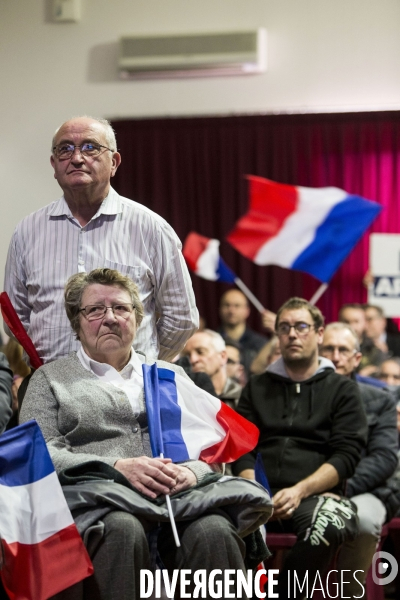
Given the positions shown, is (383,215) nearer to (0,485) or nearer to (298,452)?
(298,452)

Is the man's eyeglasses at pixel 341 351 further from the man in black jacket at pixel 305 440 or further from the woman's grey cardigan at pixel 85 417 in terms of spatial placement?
the woman's grey cardigan at pixel 85 417

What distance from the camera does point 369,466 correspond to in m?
3.85

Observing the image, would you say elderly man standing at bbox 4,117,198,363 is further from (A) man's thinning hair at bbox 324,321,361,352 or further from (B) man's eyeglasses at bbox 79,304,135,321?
(A) man's thinning hair at bbox 324,321,361,352

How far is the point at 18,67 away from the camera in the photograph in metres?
8.25

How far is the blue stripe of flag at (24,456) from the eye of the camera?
2.37 meters

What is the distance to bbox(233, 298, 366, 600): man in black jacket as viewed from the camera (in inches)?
132

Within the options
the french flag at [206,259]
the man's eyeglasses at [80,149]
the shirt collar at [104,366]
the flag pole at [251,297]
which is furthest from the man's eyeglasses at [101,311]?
the flag pole at [251,297]

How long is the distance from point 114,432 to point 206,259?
15.7 feet

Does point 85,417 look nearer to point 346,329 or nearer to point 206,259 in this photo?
point 346,329

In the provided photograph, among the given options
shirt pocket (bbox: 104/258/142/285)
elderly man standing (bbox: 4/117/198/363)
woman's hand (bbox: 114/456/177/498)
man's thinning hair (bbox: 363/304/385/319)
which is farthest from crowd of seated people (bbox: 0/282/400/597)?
man's thinning hair (bbox: 363/304/385/319)

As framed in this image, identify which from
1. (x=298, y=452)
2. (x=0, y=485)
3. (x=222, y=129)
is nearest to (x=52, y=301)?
(x=0, y=485)

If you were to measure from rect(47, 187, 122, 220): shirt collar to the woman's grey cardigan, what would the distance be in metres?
0.57

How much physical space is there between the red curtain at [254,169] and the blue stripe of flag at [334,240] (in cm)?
116

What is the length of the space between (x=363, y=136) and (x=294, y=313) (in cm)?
436
